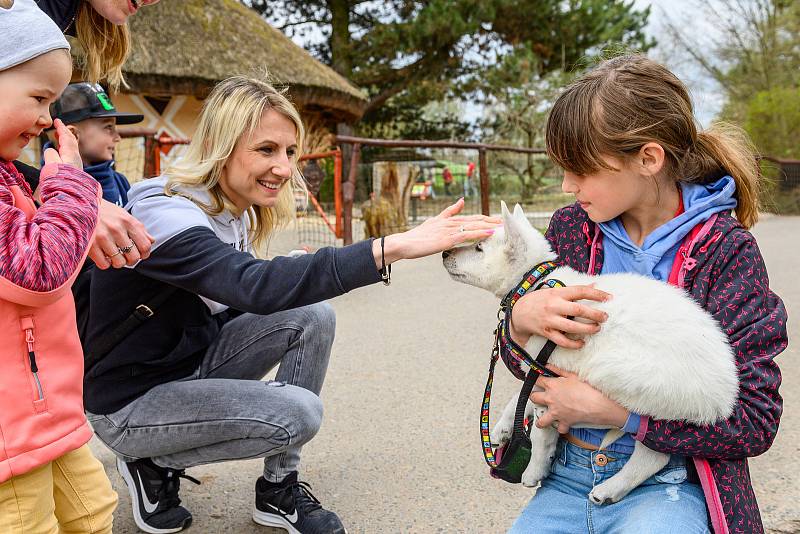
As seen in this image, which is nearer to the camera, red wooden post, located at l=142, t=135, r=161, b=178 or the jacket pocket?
the jacket pocket

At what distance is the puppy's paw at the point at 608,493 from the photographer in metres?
1.84

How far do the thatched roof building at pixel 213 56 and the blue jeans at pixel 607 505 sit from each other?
10.3m

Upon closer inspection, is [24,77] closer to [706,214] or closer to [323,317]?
[323,317]

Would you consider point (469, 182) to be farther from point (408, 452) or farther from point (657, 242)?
point (657, 242)

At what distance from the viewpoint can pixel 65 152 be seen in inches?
77.7

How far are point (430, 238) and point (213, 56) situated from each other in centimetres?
1204

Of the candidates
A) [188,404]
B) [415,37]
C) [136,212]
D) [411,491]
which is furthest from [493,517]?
[415,37]

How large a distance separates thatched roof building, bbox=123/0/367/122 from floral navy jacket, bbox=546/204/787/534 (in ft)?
33.9

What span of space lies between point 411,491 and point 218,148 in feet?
5.46

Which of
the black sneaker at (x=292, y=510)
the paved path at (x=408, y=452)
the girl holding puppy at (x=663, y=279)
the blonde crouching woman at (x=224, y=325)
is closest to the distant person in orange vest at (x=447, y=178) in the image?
the paved path at (x=408, y=452)

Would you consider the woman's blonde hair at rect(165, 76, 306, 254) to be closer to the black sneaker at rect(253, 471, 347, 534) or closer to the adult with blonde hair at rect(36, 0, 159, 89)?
the adult with blonde hair at rect(36, 0, 159, 89)

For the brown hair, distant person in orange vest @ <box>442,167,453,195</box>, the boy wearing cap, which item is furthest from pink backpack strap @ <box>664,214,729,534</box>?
distant person in orange vest @ <box>442,167,453,195</box>

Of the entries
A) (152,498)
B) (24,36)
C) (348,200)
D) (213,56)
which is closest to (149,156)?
(348,200)

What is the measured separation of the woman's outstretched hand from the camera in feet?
7.07
